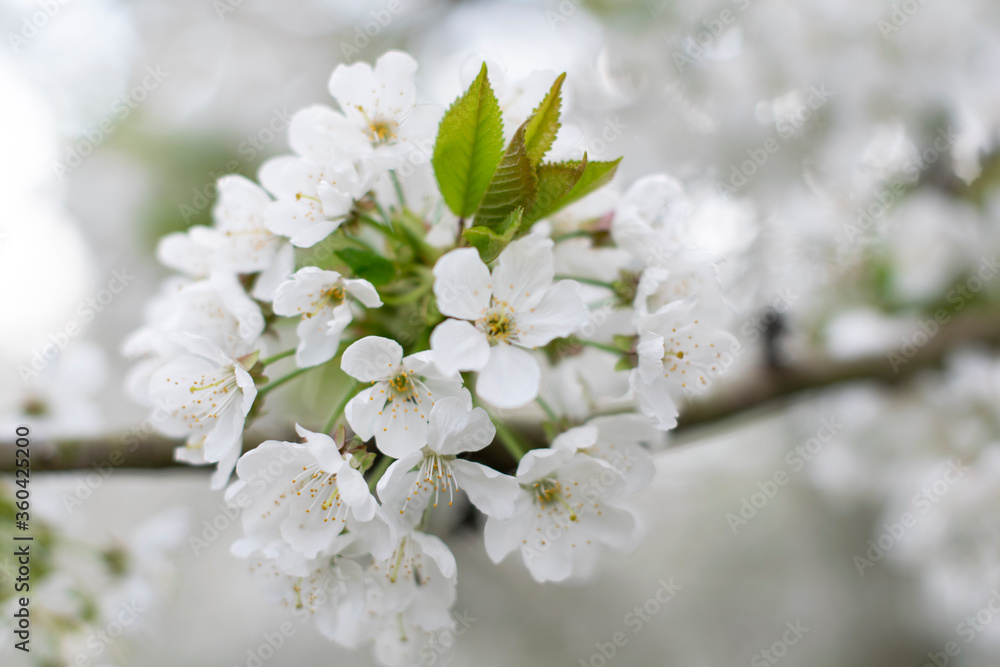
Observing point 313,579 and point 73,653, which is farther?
point 73,653

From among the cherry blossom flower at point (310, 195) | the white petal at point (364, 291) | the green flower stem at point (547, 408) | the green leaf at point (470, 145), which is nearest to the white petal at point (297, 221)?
the cherry blossom flower at point (310, 195)

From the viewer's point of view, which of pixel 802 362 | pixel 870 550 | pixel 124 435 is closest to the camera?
pixel 124 435

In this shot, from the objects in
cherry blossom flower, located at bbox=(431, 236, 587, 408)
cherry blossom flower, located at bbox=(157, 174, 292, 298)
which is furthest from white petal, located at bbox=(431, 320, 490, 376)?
cherry blossom flower, located at bbox=(157, 174, 292, 298)

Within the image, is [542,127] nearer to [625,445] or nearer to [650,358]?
[650,358]

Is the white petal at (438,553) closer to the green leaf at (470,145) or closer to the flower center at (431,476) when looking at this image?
the flower center at (431,476)

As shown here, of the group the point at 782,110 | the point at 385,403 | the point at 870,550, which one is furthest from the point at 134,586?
the point at 870,550

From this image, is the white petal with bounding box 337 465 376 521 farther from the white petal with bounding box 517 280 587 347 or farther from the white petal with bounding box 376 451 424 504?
the white petal with bounding box 517 280 587 347

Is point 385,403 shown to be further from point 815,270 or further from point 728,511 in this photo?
point 728,511
